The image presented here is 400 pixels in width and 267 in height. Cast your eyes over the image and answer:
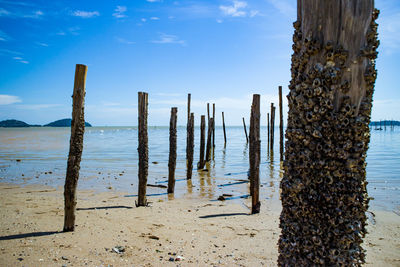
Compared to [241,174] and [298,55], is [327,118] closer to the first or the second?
[298,55]

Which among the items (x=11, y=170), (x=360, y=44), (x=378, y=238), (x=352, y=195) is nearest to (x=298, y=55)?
(x=360, y=44)

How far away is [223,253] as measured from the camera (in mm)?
4516

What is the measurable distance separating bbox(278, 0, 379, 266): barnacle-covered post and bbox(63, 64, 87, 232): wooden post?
4355 millimetres

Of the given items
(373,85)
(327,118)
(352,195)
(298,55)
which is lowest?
(352,195)

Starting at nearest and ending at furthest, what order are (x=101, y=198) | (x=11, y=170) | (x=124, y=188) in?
1. (x=101, y=198)
2. (x=124, y=188)
3. (x=11, y=170)

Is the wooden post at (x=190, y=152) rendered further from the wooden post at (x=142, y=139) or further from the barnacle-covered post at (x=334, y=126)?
the barnacle-covered post at (x=334, y=126)

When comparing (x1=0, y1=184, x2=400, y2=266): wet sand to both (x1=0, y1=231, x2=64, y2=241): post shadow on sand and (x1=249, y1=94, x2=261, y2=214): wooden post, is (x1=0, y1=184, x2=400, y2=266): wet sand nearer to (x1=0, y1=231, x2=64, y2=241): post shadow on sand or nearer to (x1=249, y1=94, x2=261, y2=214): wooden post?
(x1=0, y1=231, x2=64, y2=241): post shadow on sand

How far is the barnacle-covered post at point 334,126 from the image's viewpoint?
6.37 ft

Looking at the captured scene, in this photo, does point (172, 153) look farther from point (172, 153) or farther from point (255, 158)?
point (255, 158)

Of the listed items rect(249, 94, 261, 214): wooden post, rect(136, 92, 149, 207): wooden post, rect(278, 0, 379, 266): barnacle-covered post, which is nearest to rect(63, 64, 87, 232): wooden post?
rect(136, 92, 149, 207): wooden post

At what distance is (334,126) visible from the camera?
77.5 inches

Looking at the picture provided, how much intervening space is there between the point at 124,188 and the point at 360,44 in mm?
9593

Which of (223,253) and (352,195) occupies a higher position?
(352,195)

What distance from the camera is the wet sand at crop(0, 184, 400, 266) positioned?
4.21m
